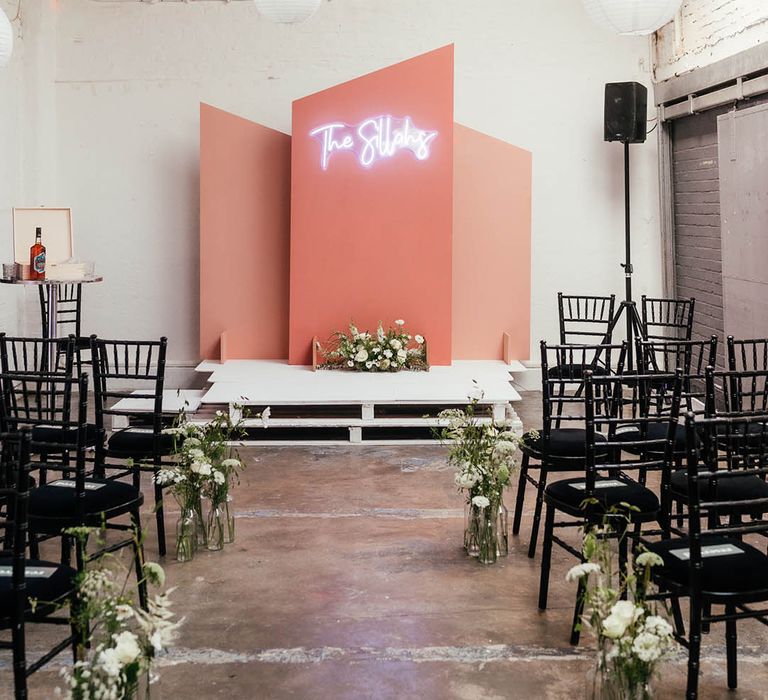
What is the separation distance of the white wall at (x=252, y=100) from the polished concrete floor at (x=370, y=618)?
4.11 metres

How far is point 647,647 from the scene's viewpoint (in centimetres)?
255

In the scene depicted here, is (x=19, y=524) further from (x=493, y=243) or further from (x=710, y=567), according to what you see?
(x=493, y=243)

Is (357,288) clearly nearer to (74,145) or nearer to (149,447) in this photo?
(74,145)

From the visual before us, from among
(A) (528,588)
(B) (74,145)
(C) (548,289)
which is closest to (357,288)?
(C) (548,289)

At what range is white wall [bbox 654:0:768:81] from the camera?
706 centimetres

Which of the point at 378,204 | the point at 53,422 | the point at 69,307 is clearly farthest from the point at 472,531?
the point at 69,307

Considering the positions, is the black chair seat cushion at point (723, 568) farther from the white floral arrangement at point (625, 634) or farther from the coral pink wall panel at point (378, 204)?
the coral pink wall panel at point (378, 204)

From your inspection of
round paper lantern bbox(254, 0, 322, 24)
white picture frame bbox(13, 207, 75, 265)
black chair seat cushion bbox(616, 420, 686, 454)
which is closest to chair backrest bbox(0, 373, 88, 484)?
black chair seat cushion bbox(616, 420, 686, 454)

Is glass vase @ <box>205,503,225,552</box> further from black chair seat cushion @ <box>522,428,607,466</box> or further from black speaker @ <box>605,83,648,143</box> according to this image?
black speaker @ <box>605,83,648,143</box>

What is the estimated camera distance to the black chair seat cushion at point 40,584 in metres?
2.90

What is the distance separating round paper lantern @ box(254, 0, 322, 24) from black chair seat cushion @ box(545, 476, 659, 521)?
347cm

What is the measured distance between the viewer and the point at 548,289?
934 cm

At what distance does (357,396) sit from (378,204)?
187cm

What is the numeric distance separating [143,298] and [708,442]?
6.64 metres
